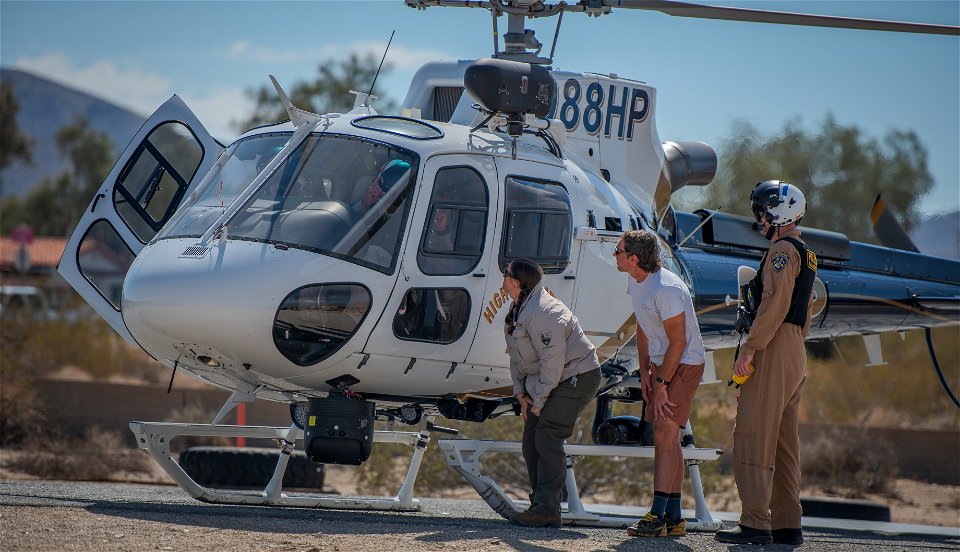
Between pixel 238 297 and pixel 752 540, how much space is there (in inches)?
137

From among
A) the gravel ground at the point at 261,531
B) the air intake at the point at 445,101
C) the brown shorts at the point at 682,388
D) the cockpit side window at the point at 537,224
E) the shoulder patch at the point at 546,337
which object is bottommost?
the gravel ground at the point at 261,531

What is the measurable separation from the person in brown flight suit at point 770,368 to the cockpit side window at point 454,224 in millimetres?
1897

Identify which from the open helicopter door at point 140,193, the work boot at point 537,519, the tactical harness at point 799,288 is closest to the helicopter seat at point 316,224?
the open helicopter door at point 140,193

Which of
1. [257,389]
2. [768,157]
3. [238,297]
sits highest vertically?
[768,157]

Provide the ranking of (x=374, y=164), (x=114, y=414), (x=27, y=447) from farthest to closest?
(x=114, y=414)
(x=27, y=447)
(x=374, y=164)

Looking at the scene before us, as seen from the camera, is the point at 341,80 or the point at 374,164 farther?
the point at 341,80

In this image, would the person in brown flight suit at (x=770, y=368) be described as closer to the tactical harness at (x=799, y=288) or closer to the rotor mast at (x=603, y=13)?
the tactical harness at (x=799, y=288)

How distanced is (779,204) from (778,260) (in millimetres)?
424

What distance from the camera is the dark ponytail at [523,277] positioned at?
7.27m

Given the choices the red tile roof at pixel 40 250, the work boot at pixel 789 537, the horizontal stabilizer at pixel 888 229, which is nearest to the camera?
the work boot at pixel 789 537

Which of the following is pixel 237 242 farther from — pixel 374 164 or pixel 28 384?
pixel 28 384

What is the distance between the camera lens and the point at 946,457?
18.5m

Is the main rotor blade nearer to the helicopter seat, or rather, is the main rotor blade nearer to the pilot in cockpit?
the pilot in cockpit

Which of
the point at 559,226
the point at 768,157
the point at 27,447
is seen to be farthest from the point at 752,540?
the point at 768,157
